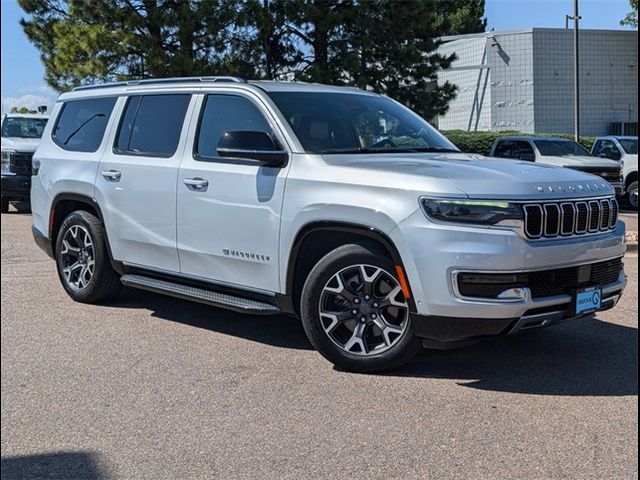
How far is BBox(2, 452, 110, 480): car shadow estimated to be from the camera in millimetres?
3777

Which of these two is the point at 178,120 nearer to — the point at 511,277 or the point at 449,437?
the point at 511,277

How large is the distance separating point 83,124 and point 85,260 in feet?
4.26

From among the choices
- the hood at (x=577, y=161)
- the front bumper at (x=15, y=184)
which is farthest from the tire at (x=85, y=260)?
the hood at (x=577, y=161)

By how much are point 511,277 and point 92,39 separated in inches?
606

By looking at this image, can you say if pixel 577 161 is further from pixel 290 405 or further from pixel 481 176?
pixel 290 405

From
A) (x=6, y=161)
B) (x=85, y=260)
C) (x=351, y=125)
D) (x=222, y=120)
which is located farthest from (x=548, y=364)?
(x=6, y=161)

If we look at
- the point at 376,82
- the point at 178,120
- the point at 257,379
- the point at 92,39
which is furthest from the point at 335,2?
the point at 257,379

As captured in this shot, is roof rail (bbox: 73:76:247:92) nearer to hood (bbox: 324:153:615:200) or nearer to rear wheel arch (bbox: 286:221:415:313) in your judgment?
hood (bbox: 324:153:615:200)

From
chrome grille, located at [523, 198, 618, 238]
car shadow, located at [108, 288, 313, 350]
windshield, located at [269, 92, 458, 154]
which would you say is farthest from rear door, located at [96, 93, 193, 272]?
chrome grille, located at [523, 198, 618, 238]

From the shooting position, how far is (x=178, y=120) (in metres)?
6.55

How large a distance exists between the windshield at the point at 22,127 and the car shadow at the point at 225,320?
34.9 ft

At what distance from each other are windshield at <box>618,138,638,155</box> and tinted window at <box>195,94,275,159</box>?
51.4 feet

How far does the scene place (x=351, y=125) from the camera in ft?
20.2

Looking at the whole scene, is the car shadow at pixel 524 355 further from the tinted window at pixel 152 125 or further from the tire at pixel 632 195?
the tire at pixel 632 195
